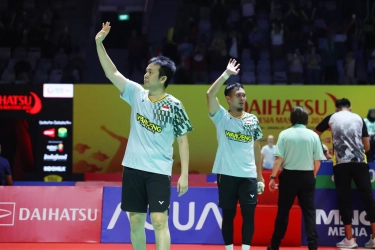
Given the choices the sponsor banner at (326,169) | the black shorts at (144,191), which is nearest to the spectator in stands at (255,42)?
the sponsor banner at (326,169)

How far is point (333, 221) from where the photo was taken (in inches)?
361

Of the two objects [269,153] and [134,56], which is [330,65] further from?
[134,56]

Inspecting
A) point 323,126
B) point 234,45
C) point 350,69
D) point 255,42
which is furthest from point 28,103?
point 323,126

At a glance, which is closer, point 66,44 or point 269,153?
point 269,153

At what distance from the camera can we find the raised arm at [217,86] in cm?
668

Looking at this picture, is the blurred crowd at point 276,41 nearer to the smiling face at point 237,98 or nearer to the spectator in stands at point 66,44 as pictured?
the spectator in stands at point 66,44

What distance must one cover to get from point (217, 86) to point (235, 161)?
818 mm

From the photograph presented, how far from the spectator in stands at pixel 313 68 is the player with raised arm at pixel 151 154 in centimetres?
1229

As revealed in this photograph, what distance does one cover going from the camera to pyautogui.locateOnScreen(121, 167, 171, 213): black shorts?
18.1ft

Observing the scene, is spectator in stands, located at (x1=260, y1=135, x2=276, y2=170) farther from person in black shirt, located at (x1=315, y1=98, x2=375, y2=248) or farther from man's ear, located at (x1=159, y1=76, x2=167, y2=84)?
man's ear, located at (x1=159, y1=76, x2=167, y2=84)

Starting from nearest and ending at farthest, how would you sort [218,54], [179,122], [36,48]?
1. [179,122]
2. [218,54]
3. [36,48]

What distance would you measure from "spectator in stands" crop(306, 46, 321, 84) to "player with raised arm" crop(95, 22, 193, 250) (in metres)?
12.3

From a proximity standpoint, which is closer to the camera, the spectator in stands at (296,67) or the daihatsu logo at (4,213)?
the daihatsu logo at (4,213)

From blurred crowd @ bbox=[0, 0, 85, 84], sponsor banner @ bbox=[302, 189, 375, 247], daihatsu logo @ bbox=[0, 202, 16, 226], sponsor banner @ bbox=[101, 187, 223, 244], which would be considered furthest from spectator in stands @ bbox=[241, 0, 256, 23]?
daihatsu logo @ bbox=[0, 202, 16, 226]
